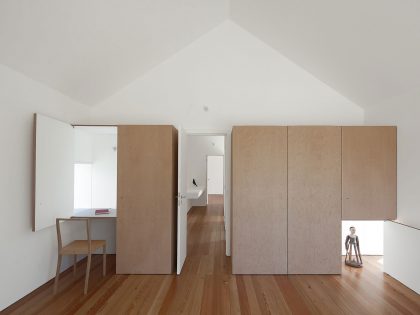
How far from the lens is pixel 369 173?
3395 millimetres

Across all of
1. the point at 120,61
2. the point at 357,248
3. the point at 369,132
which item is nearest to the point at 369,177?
the point at 369,132

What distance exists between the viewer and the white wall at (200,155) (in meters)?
8.37

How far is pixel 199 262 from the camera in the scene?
12.4 ft

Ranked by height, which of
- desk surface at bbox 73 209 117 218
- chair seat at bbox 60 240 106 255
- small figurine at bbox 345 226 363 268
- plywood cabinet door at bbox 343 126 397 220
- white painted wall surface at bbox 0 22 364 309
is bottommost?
small figurine at bbox 345 226 363 268

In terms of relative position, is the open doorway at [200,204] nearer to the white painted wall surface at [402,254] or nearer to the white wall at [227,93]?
the white wall at [227,93]

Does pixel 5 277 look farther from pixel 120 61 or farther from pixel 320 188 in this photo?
pixel 320 188

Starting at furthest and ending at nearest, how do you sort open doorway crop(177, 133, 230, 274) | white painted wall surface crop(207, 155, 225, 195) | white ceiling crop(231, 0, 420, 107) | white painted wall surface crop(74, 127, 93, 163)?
white painted wall surface crop(207, 155, 225, 195), white painted wall surface crop(74, 127, 93, 163), open doorway crop(177, 133, 230, 274), white ceiling crop(231, 0, 420, 107)

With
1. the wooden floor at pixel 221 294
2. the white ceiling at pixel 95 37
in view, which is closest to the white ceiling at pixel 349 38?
the white ceiling at pixel 95 37

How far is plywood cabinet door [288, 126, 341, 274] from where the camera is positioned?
3.39m

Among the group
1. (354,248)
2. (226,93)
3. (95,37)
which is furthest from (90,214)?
(354,248)

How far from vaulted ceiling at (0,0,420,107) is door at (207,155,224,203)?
7406 mm

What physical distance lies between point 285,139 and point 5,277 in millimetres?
3481

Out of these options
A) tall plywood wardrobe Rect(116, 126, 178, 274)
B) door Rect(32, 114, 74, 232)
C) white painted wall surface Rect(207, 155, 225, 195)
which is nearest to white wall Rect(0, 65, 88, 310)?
door Rect(32, 114, 74, 232)

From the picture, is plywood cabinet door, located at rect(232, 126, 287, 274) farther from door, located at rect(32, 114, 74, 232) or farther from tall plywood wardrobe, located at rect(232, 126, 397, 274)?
door, located at rect(32, 114, 74, 232)
